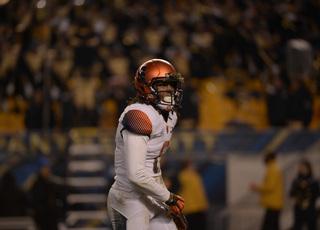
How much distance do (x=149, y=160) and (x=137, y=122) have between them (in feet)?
1.03

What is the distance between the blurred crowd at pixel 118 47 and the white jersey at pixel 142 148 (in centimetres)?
384

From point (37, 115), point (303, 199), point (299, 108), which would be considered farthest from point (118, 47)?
point (303, 199)

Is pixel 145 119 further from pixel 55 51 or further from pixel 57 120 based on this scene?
pixel 55 51

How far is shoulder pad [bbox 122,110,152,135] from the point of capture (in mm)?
3037

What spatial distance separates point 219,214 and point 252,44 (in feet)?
8.85

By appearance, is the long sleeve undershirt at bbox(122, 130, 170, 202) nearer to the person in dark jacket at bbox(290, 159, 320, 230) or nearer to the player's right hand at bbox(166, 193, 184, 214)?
the player's right hand at bbox(166, 193, 184, 214)

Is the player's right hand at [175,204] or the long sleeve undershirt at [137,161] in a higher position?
the long sleeve undershirt at [137,161]

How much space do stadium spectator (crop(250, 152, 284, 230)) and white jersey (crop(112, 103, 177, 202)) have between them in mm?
3815

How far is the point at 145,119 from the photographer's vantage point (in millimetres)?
3088

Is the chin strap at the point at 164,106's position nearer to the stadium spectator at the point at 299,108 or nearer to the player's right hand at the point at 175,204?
the player's right hand at the point at 175,204

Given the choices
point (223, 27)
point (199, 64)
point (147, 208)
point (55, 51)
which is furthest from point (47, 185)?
point (147, 208)

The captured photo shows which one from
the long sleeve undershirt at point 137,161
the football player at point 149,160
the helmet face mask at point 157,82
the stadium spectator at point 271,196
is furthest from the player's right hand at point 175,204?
the stadium spectator at point 271,196

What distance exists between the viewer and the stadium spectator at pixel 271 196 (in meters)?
6.89

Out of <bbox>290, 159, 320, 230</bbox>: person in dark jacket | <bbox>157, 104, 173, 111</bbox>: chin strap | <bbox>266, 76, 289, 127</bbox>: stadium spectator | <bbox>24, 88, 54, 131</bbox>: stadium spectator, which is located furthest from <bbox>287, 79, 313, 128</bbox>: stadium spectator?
<bbox>157, 104, 173, 111</bbox>: chin strap
